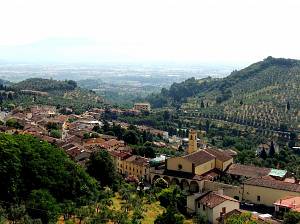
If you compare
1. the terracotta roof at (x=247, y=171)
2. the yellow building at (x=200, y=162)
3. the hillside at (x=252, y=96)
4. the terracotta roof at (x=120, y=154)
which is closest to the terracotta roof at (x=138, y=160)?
the terracotta roof at (x=120, y=154)

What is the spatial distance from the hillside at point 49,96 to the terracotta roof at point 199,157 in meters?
44.1

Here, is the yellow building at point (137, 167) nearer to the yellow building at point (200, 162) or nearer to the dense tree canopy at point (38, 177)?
the yellow building at point (200, 162)

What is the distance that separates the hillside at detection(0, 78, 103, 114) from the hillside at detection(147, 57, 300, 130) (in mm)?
21182

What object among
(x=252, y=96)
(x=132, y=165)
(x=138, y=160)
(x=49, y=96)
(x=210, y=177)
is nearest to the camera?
(x=210, y=177)

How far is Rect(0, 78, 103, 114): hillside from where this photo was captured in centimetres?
8469

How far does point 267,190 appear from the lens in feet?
109

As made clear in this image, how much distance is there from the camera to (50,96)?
327 ft

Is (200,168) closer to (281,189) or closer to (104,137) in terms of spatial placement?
(281,189)

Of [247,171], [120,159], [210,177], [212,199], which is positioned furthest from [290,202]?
[120,159]

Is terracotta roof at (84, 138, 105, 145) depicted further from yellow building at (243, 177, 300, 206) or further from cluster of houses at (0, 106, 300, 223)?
yellow building at (243, 177, 300, 206)

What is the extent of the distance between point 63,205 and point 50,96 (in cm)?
7486

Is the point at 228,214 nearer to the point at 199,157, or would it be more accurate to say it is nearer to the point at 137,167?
the point at 199,157

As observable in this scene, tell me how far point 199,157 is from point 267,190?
720 cm

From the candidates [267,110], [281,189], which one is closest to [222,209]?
[281,189]
